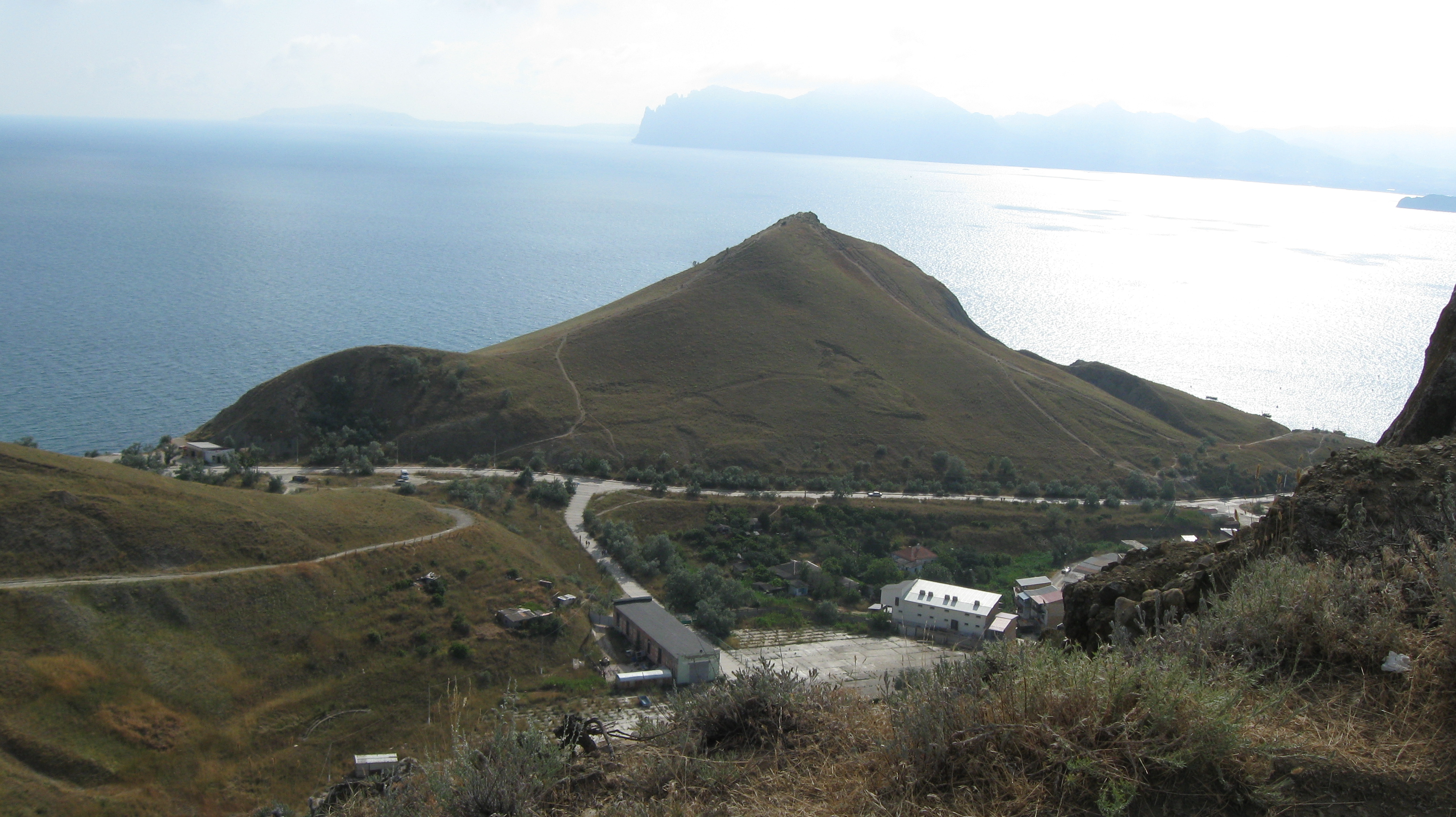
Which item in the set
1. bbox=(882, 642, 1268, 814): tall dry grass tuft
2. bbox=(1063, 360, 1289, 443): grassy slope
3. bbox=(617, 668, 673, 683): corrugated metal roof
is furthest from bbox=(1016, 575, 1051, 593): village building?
bbox=(882, 642, 1268, 814): tall dry grass tuft

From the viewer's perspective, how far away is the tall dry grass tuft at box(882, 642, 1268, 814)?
399cm

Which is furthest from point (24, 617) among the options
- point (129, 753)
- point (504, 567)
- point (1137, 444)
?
point (1137, 444)

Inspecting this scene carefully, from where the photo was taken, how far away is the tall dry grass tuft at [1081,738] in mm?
3988

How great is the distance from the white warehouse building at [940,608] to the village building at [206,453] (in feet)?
125

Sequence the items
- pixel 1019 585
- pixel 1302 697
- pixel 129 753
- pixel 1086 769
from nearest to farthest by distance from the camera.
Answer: pixel 1086 769
pixel 1302 697
pixel 129 753
pixel 1019 585

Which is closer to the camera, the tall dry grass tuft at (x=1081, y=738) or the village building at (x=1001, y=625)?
the tall dry grass tuft at (x=1081, y=738)

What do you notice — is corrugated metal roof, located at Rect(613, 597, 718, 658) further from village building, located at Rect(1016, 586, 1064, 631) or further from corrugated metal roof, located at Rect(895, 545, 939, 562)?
corrugated metal roof, located at Rect(895, 545, 939, 562)

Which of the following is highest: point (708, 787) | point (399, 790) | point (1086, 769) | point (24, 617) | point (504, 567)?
point (1086, 769)

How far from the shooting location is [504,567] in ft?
109

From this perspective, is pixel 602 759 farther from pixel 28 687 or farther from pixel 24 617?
pixel 24 617

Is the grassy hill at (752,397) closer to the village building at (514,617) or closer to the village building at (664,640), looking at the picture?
the village building at (664,640)

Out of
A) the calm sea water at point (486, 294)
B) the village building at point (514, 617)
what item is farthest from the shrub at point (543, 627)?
the calm sea water at point (486, 294)

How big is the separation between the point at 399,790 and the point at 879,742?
10.2ft

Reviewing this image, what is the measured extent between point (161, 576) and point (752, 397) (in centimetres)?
4121
